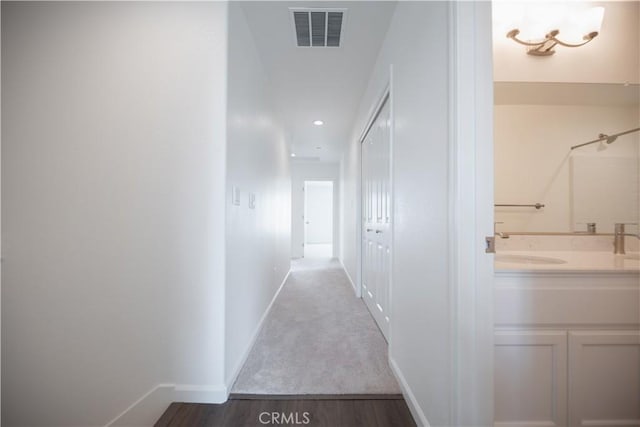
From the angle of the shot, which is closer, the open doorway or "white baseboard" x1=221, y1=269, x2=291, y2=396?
Result: "white baseboard" x1=221, y1=269, x2=291, y2=396

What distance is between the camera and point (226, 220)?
148cm

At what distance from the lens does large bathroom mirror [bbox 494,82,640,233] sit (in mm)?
1530

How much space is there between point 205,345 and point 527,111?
2.44m

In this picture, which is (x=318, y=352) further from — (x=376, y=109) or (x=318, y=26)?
(x=318, y=26)

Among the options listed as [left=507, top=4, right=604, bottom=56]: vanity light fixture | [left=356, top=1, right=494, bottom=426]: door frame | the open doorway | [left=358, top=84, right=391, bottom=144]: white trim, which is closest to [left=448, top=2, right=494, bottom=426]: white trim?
[left=356, top=1, right=494, bottom=426]: door frame

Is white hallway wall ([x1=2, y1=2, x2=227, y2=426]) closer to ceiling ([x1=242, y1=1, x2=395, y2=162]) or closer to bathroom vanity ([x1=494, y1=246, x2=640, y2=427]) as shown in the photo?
ceiling ([x1=242, y1=1, x2=395, y2=162])

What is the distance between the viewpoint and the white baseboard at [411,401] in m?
1.22

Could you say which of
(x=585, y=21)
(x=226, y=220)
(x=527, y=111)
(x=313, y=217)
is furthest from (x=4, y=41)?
(x=313, y=217)

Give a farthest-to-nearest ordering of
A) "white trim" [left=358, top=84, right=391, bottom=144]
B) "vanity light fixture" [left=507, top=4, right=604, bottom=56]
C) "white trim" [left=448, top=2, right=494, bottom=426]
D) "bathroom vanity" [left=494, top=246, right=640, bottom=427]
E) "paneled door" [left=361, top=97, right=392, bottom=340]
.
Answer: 1. "paneled door" [left=361, top=97, right=392, bottom=340]
2. "white trim" [left=358, top=84, right=391, bottom=144]
3. "vanity light fixture" [left=507, top=4, right=604, bottom=56]
4. "bathroom vanity" [left=494, top=246, right=640, bottom=427]
5. "white trim" [left=448, top=2, right=494, bottom=426]

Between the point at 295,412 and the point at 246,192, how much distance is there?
4.66ft

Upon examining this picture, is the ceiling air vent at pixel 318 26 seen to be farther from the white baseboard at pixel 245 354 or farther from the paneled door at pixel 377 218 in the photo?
the white baseboard at pixel 245 354

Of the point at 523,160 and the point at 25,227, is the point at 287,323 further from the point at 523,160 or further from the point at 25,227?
the point at 523,160

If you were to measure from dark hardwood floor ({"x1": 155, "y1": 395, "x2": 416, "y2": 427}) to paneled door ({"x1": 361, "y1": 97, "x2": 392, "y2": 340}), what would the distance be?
0.59 meters

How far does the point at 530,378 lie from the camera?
3.39 ft
